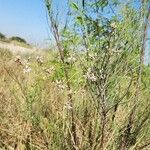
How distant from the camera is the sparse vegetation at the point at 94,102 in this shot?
301 centimetres

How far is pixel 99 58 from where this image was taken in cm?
296

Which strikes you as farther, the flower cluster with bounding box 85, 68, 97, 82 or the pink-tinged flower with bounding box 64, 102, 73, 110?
the pink-tinged flower with bounding box 64, 102, 73, 110

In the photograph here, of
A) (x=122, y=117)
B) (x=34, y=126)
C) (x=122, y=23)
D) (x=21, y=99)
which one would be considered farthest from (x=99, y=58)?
(x=21, y=99)

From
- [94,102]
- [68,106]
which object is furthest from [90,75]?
[68,106]

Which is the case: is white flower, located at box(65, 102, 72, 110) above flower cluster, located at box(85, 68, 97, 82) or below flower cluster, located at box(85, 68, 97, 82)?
below

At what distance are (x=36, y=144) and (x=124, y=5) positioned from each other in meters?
1.34

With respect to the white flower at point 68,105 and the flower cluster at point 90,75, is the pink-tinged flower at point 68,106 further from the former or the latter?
the flower cluster at point 90,75

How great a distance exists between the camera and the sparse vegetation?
3.01 metres

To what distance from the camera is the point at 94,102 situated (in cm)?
306

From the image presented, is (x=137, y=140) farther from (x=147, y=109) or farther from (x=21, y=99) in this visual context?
(x=21, y=99)

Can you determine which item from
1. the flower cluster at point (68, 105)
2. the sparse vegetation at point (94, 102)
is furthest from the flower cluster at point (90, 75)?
the flower cluster at point (68, 105)

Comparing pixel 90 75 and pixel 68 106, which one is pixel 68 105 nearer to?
pixel 68 106

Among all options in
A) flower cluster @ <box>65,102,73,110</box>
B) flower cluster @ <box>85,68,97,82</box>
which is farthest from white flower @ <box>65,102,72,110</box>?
flower cluster @ <box>85,68,97,82</box>

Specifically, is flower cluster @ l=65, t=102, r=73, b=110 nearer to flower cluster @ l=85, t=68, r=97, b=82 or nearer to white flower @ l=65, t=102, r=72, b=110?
white flower @ l=65, t=102, r=72, b=110
